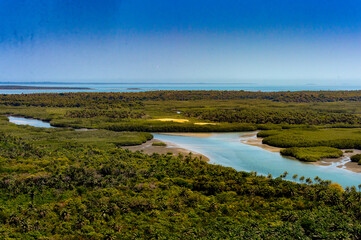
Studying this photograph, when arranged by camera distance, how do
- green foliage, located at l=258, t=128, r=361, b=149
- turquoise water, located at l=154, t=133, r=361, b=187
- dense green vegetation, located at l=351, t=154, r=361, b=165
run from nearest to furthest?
turquoise water, located at l=154, t=133, r=361, b=187
dense green vegetation, located at l=351, t=154, r=361, b=165
green foliage, located at l=258, t=128, r=361, b=149

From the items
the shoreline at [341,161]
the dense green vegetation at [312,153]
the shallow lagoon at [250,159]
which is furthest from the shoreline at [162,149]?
the shoreline at [341,161]

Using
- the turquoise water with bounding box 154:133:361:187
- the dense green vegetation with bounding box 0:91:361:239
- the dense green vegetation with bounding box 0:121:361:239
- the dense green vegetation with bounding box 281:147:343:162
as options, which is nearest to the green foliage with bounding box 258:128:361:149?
the dense green vegetation with bounding box 0:91:361:239

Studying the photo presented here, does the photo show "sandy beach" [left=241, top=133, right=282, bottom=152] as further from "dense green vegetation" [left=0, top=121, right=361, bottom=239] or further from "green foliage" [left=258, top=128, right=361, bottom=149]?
"dense green vegetation" [left=0, top=121, right=361, bottom=239]

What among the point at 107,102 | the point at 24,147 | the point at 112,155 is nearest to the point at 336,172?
the point at 112,155

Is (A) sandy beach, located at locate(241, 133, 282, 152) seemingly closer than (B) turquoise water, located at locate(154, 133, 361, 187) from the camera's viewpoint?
No

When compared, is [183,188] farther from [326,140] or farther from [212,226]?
[326,140]

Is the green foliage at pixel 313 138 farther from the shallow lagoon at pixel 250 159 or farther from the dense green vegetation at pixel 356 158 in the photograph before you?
the dense green vegetation at pixel 356 158
